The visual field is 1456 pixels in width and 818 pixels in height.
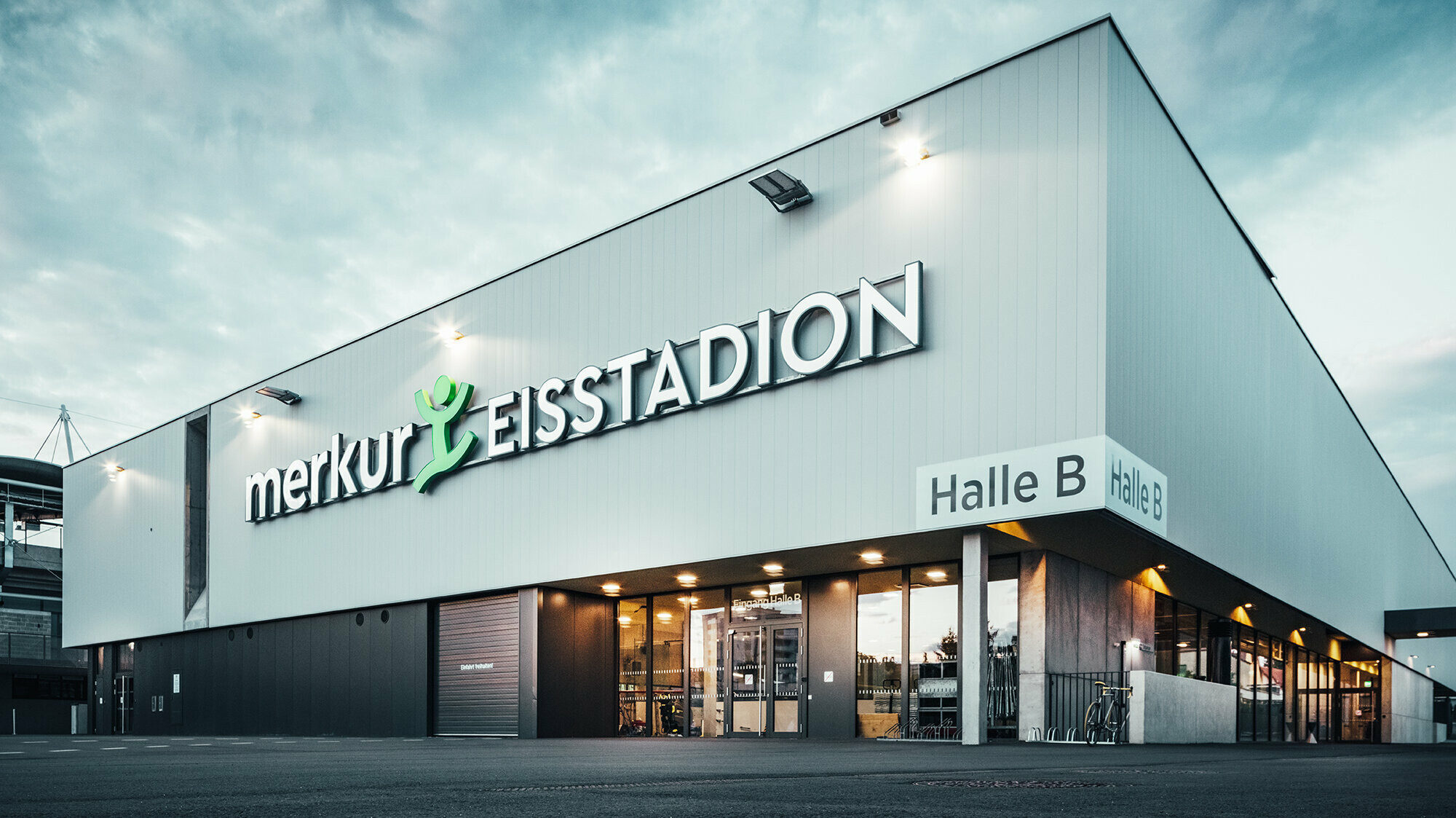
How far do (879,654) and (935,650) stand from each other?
1049 mm

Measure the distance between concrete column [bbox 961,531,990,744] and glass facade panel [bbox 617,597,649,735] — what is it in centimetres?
855

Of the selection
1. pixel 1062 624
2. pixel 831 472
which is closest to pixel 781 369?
pixel 831 472

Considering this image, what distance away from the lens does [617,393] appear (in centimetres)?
1912

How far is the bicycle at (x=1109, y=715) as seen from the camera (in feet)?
50.7

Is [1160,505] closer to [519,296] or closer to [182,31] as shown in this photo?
[519,296]

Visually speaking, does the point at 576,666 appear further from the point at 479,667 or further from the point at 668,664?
the point at 479,667

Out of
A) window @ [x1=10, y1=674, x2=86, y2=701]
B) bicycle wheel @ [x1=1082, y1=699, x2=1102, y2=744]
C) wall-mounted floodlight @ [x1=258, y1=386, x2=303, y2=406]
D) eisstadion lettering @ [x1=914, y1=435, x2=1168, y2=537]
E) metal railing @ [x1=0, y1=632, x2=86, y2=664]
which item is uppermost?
wall-mounted floodlight @ [x1=258, y1=386, x2=303, y2=406]

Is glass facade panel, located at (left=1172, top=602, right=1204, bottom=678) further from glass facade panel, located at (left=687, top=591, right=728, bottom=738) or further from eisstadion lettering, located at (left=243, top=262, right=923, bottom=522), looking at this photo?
eisstadion lettering, located at (left=243, top=262, right=923, bottom=522)

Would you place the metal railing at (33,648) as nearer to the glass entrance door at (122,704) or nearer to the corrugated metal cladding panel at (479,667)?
the glass entrance door at (122,704)

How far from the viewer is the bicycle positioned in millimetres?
15445

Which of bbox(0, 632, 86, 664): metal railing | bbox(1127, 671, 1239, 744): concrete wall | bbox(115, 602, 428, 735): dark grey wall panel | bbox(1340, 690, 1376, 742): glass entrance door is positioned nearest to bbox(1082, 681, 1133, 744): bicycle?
bbox(1127, 671, 1239, 744): concrete wall

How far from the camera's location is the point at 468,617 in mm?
22156

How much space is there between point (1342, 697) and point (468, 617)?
32.3 meters

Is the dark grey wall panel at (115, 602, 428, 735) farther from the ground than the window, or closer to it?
farther from the ground
